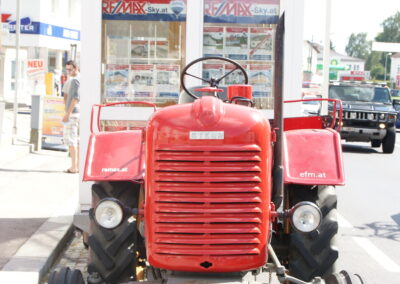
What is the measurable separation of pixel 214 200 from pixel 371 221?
611 cm

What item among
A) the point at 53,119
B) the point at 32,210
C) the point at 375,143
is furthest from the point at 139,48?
the point at 375,143

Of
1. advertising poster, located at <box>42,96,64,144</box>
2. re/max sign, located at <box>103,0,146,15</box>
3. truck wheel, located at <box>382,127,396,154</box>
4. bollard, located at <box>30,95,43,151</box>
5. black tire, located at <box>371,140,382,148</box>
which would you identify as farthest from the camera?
black tire, located at <box>371,140,382,148</box>

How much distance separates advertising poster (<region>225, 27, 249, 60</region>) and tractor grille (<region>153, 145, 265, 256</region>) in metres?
4.47

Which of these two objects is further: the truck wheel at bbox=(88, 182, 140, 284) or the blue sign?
the blue sign

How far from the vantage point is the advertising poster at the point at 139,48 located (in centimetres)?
859

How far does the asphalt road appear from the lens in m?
7.29

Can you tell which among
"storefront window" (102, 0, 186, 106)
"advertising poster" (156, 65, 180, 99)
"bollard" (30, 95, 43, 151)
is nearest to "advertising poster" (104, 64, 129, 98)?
"storefront window" (102, 0, 186, 106)

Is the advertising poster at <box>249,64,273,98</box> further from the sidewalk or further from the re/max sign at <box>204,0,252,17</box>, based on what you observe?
the sidewalk

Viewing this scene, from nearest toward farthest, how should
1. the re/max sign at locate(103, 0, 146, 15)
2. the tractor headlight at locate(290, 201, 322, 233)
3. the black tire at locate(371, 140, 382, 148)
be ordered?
1. the tractor headlight at locate(290, 201, 322, 233)
2. the re/max sign at locate(103, 0, 146, 15)
3. the black tire at locate(371, 140, 382, 148)

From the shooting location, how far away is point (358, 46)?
598 ft

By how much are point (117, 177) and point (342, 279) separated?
1.57 meters

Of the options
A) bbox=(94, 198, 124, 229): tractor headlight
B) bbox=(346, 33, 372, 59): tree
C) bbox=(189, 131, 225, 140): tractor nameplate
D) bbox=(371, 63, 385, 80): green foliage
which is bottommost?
bbox=(94, 198, 124, 229): tractor headlight

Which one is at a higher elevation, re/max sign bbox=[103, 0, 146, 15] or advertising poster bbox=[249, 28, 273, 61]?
re/max sign bbox=[103, 0, 146, 15]

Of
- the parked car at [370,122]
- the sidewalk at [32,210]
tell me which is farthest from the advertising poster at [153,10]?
the parked car at [370,122]
